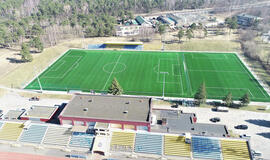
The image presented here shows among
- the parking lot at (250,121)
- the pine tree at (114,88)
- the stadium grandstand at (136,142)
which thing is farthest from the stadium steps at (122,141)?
the parking lot at (250,121)

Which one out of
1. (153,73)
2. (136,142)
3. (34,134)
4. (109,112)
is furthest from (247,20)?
(34,134)

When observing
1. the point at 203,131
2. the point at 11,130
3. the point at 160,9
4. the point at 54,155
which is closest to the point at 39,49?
the point at 11,130

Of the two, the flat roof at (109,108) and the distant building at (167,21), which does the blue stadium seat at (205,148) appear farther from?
the distant building at (167,21)

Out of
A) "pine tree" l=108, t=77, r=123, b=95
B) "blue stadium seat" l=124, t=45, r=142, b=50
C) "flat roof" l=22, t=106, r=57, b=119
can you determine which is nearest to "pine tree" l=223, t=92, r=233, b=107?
"pine tree" l=108, t=77, r=123, b=95

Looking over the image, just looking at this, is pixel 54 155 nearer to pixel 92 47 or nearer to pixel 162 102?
pixel 162 102

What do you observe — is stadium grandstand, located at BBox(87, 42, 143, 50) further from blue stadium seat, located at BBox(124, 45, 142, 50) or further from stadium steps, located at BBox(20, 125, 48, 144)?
stadium steps, located at BBox(20, 125, 48, 144)
